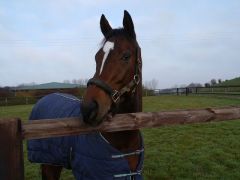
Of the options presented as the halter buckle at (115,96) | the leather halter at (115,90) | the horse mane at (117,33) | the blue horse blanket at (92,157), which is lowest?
the blue horse blanket at (92,157)

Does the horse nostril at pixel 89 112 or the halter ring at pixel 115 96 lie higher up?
the halter ring at pixel 115 96

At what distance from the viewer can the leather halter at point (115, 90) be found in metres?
2.83

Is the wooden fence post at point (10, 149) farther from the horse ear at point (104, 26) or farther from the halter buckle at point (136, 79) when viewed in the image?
the horse ear at point (104, 26)

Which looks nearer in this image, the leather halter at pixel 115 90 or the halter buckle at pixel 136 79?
the leather halter at pixel 115 90

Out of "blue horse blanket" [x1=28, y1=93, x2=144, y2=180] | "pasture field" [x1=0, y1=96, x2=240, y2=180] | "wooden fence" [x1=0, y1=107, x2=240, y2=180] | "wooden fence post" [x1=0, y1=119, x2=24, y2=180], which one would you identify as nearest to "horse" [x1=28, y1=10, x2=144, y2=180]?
"blue horse blanket" [x1=28, y1=93, x2=144, y2=180]

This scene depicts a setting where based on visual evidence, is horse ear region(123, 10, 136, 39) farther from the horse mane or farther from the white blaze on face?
the white blaze on face

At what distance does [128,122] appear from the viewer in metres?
2.84

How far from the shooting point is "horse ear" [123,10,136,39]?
10.6 ft

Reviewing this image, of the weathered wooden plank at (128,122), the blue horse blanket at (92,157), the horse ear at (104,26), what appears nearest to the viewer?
the weathered wooden plank at (128,122)

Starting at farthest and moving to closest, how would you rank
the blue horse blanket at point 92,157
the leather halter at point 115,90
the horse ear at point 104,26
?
the horse ear at point 104,26, the blue horse blanket at point 92,157, the leather halter at point 115,90

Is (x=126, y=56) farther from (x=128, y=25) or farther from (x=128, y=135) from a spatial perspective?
(x=128, y=135)

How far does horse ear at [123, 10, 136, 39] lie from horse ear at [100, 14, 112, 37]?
219 mm

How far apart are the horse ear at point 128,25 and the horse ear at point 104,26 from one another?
8.6 inches

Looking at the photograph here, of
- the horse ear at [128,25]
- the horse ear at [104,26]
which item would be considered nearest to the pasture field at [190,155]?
the horse ear at [128,25]
